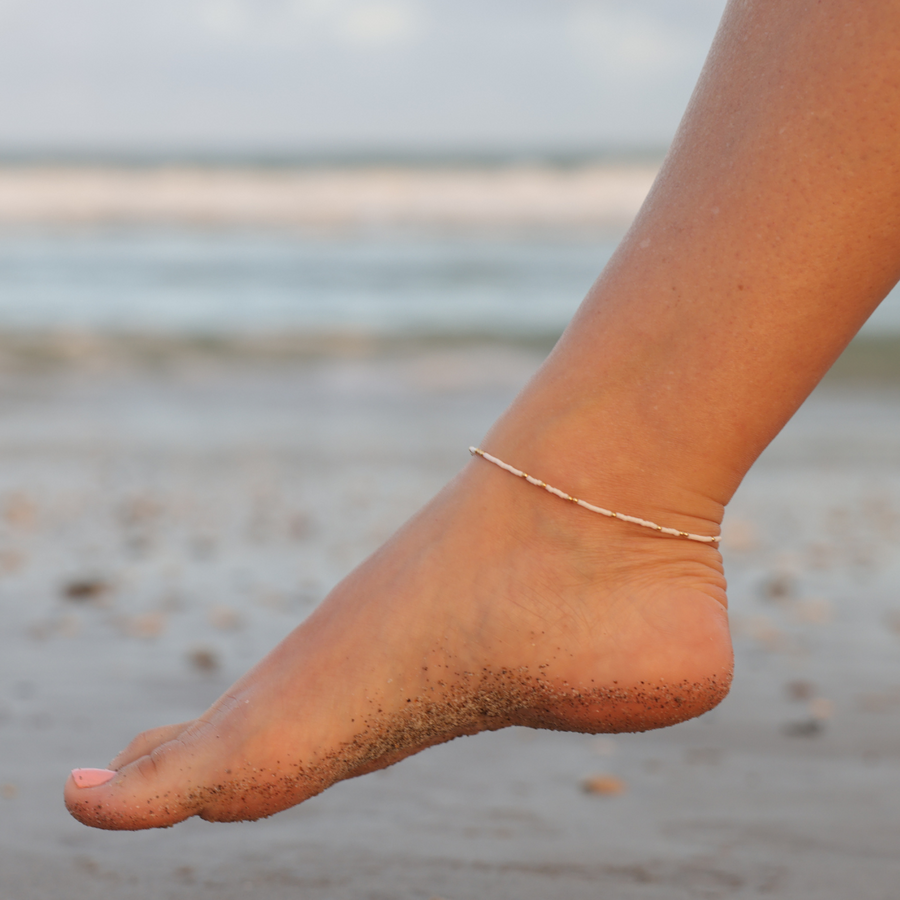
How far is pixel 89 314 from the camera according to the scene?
7.09m

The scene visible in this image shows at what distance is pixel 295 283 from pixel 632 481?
838 centimetres

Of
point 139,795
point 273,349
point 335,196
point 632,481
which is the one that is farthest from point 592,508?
point 335,196

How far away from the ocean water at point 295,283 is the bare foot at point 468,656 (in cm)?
533

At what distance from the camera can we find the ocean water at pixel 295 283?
22.3 feet

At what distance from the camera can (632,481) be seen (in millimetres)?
1008

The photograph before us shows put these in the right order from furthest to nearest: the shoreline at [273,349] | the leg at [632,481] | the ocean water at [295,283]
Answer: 1. the ocean water at [295,283]
2. the shoreline at [273,349]
3. the leg at [632,481]

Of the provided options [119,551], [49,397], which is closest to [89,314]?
[49,397]

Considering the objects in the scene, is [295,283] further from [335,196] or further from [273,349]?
[335,196]

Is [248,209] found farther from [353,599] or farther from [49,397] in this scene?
[353,599]

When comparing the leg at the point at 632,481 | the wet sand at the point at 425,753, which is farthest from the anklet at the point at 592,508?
the wet sand at the point at 425,753

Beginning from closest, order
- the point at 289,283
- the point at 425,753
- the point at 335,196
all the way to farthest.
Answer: the point at 425,753, the point at 289,283, the point at 335,196

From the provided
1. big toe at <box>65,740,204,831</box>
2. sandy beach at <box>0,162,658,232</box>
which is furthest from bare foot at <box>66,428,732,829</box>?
sandy beach at <box>0,162,658,232</box>

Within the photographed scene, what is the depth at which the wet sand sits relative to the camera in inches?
44.2

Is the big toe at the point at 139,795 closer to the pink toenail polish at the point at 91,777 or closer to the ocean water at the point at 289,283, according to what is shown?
the pink toenail polish at the point at 91,777
